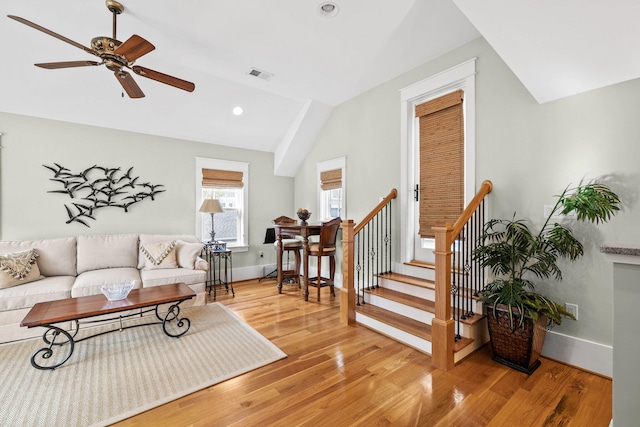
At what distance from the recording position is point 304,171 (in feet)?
18.5

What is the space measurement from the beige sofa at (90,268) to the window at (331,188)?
2238 millimetres

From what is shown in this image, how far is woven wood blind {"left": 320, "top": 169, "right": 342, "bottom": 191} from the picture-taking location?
4.71 metres

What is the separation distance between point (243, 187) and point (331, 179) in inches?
67.8

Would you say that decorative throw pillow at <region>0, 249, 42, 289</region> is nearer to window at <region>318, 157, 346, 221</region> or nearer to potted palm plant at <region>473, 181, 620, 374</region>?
window at <region>318, 157, 346, 221</region>

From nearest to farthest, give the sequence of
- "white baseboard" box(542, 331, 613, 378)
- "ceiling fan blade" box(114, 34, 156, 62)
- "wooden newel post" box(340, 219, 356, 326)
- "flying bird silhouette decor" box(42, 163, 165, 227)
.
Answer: "ceiling fan blade" box(114, 34, 156, 62) → "white baseboard" box(542, 331, 613, 378) → "wooden newel post" box(340, 219, 356, 326) → "flying bird silhouette decor" box(42, 163, 165, 227)

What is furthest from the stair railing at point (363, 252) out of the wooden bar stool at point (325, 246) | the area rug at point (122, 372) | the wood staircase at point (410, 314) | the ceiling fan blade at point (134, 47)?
the ceiling fan blade at point (134, 47)

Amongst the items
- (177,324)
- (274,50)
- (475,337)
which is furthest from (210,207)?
(475,337)

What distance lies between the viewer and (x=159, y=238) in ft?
14.2

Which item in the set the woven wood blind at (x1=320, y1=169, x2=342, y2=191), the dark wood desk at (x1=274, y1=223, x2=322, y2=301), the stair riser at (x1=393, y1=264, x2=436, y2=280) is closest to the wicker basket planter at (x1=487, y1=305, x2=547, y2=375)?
the stair riser at (x1=393, y1=264, x2=436, y2=280)

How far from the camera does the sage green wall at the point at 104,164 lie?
11.8ft

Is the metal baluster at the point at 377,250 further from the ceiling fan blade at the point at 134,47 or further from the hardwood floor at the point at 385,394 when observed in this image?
the ceiling fan blade at the point at 134,47

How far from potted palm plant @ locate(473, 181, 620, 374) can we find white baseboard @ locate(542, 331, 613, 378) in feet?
0.54

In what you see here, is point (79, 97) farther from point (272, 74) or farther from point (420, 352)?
point (420, 352)

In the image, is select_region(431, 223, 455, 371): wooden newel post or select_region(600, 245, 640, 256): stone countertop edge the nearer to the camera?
select_region(600, 245, 640, 256): stone countertop edge
